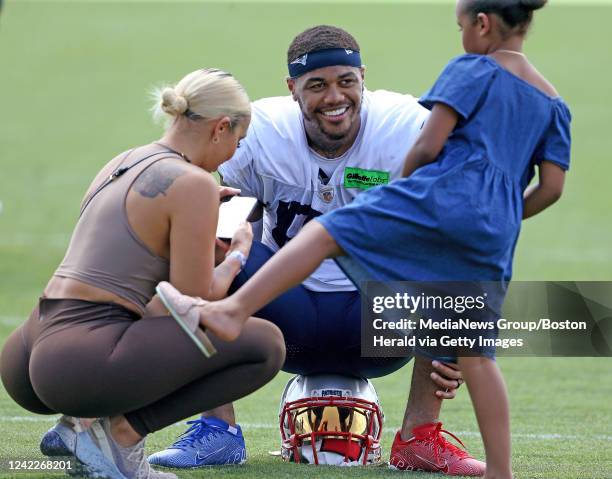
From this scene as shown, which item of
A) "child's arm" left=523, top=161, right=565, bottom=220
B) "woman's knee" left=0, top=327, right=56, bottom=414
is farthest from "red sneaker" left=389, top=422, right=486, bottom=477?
"woman's knee" left=0, top=327, right=56, bottom=414

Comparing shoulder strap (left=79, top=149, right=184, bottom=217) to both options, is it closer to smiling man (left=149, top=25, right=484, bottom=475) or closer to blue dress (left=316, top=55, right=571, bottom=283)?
blue dress (left=316, top=55, right=571, bottom=283)

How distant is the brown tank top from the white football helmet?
3.29 feet

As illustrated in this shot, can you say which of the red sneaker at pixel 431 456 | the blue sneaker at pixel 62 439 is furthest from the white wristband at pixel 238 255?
the red sneaker at pixel 431 456

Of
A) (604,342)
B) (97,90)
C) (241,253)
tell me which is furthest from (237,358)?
(97,90)

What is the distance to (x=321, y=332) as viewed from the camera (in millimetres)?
4688

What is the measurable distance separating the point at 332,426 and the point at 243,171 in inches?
45.3

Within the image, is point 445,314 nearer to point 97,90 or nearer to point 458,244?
point 458,244

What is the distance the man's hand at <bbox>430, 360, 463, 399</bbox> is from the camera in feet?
14.2

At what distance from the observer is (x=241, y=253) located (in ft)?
13.1

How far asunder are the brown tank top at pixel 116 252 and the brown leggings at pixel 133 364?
8 centimetres

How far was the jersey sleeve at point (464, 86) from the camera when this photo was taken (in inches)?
148

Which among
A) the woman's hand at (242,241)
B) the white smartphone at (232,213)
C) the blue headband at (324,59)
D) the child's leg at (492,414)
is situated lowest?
the child's leg at (492,414)

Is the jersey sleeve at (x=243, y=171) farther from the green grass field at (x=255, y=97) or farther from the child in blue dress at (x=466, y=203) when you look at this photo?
the child in blue dress at (x=466, y=203)

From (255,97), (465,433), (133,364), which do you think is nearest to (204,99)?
(133,364)
